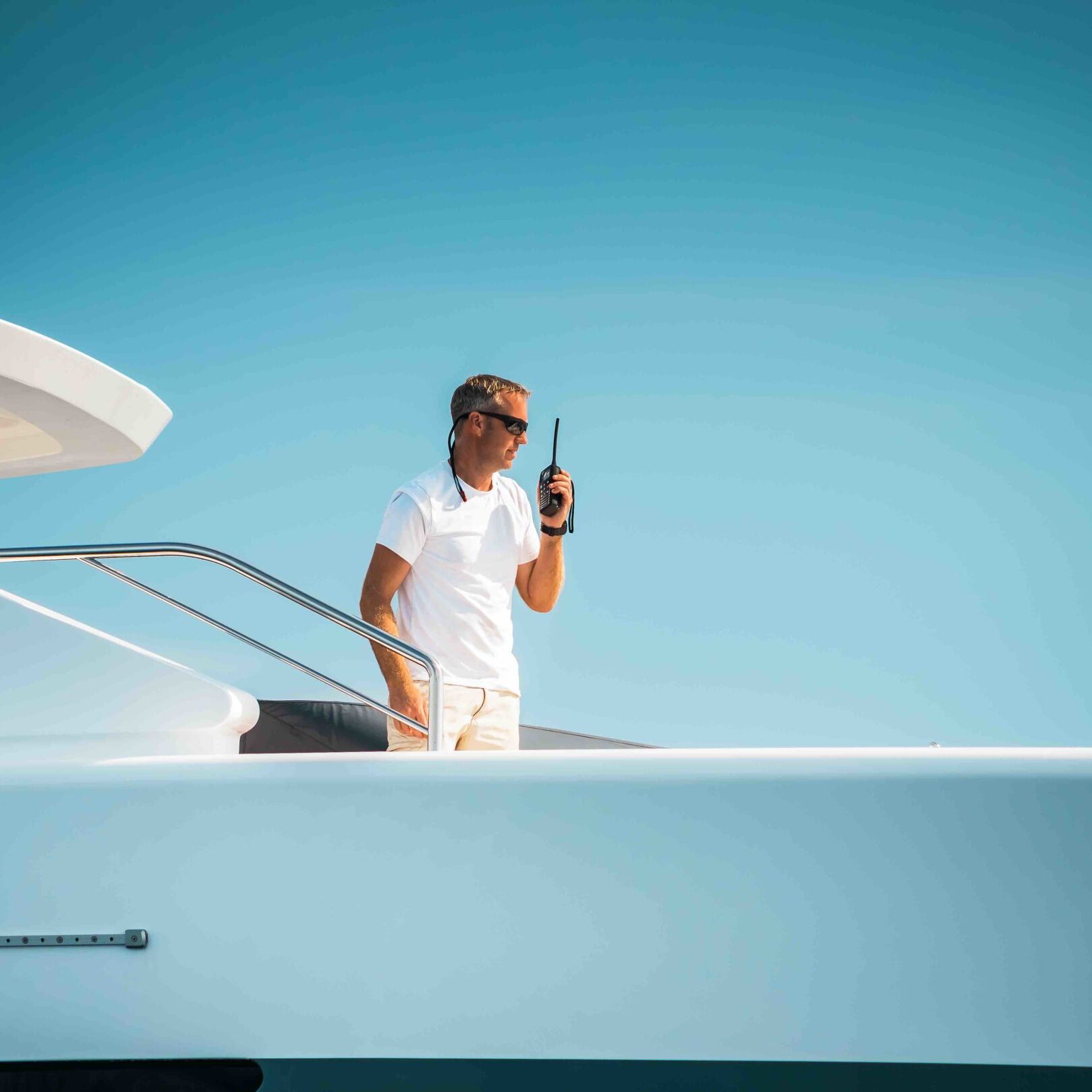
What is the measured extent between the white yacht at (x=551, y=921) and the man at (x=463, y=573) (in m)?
0.72

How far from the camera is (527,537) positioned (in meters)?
2.82

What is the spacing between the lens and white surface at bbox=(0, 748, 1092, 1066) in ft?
5.16

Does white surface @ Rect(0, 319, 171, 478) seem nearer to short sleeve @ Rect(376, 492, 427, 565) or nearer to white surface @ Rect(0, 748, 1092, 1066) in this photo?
short sleeve @ Rect(376, 492, 427, 565)

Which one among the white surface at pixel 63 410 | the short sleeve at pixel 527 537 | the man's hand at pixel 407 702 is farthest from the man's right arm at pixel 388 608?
the white surface at pixel 63 410

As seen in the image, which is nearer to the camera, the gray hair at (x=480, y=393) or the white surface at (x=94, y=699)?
the white surface at (x=94, y=699)

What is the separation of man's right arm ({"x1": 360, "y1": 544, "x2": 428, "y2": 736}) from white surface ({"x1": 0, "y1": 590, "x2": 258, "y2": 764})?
1.92ft

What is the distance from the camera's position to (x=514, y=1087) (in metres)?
1.62

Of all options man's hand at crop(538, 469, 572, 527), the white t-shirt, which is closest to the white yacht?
the white t-shirt

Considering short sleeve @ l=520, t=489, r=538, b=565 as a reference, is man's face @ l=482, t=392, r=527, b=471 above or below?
above

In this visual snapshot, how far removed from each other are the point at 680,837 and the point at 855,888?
0.27 meters

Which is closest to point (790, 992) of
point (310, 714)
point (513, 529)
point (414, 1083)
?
point (414, 1083)

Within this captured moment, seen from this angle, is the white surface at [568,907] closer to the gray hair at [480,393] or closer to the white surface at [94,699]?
the white surface at [94,699]

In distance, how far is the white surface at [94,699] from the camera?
8.30 feet

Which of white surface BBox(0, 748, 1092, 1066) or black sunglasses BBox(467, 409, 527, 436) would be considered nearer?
white surface BBox(0, 748, 1092, 1066)
